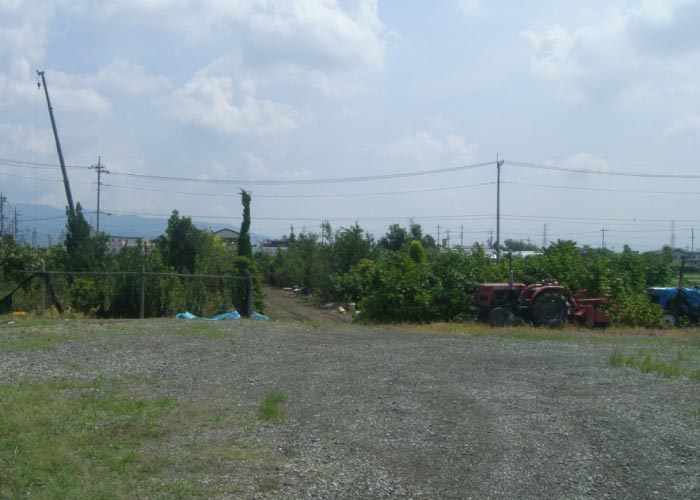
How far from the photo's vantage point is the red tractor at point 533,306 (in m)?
19.6

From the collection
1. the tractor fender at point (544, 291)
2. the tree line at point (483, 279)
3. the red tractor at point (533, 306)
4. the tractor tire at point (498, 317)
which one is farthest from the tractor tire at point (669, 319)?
the tractor tire at point (498, 317)

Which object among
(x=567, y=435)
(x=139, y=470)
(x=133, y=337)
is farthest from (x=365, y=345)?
(x=139, y=470)

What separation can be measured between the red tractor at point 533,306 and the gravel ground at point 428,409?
403cm

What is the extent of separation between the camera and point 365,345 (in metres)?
14.8

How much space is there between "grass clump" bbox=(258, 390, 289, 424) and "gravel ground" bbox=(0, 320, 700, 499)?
142 millimetres

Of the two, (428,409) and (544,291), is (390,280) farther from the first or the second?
(428,409)

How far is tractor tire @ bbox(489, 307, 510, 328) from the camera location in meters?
19.6

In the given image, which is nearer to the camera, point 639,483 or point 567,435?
point 639,483

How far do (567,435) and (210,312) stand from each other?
655 inches

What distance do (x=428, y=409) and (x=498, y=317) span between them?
38.1ft

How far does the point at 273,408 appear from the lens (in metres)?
8.35

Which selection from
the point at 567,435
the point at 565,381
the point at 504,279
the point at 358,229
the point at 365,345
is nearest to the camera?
the point at 567,435

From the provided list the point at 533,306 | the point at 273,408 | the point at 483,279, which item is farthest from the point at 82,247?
the point at 273,408

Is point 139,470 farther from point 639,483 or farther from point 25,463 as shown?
point 639,483
